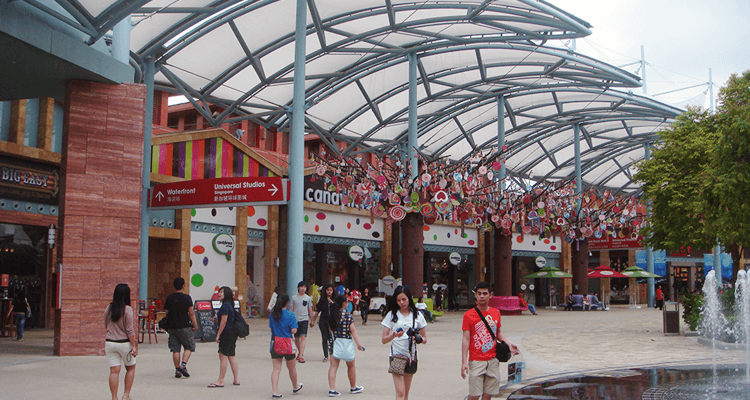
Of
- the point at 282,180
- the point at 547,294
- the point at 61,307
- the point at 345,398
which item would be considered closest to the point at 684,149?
the point at 282,180

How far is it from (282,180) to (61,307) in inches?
239

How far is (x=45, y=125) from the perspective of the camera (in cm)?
1912

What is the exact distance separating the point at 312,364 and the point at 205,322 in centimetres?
547

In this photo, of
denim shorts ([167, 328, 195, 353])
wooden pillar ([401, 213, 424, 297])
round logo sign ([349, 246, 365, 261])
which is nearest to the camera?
denim shorts ([167, 328, 195, 353])

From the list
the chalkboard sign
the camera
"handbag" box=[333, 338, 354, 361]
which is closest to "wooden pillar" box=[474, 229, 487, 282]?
the chalkboard sign

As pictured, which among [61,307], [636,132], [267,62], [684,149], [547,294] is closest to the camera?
[61,307]

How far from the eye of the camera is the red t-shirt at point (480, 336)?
22.1 ft

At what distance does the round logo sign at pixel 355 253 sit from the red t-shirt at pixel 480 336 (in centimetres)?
2571

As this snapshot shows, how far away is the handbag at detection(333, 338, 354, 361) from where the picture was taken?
884cm

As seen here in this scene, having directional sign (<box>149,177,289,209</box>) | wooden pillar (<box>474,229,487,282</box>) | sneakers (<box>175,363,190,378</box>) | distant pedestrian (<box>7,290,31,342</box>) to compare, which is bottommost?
sneakers (<box>175,363,190,378</box>)

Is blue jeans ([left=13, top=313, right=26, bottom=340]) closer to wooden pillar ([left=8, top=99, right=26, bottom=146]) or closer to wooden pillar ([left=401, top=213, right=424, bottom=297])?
wooden pillar ([left=8, top=99, right=26, bottom=146])

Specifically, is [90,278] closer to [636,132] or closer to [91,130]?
[91,130]

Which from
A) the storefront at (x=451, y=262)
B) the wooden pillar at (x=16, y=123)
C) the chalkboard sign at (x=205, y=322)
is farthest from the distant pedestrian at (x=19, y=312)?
the storefront at (x=451, y=262)

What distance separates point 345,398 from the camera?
872 centimetres
